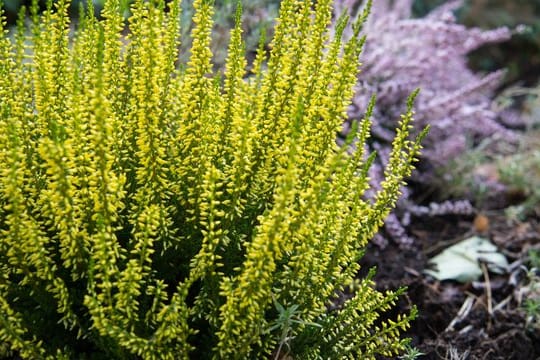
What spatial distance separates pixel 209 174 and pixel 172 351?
1.68 ft

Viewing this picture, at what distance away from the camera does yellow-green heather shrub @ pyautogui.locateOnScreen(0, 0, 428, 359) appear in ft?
5.00

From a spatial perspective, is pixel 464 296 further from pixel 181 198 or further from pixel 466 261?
pixel 181 198

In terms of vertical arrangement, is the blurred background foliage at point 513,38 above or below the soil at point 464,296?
above

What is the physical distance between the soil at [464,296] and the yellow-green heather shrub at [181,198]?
2.77ft

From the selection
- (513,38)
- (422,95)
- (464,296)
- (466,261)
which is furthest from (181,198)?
(513,38)

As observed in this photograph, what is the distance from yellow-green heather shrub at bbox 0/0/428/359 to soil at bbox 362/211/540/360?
84 cm

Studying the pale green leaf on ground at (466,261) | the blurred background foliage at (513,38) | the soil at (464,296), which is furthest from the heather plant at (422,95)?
the blurred background foliage at (513,38)

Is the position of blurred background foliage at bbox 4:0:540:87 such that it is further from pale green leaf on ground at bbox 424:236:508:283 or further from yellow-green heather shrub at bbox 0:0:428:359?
yellow-green heather shrub at bbox 0:0:428:359

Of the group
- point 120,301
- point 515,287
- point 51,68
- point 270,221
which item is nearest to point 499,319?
point 515,287

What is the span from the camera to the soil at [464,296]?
264cm

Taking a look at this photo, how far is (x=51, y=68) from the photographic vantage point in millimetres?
1759

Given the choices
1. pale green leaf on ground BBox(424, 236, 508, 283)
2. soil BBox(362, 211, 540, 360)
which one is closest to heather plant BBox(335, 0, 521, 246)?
soil BBox(362, 211, 540, 360)

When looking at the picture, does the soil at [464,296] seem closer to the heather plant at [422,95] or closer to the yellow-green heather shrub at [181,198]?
the heather plant at [422,95]

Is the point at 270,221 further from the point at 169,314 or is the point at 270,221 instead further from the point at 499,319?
the point at 499,319
